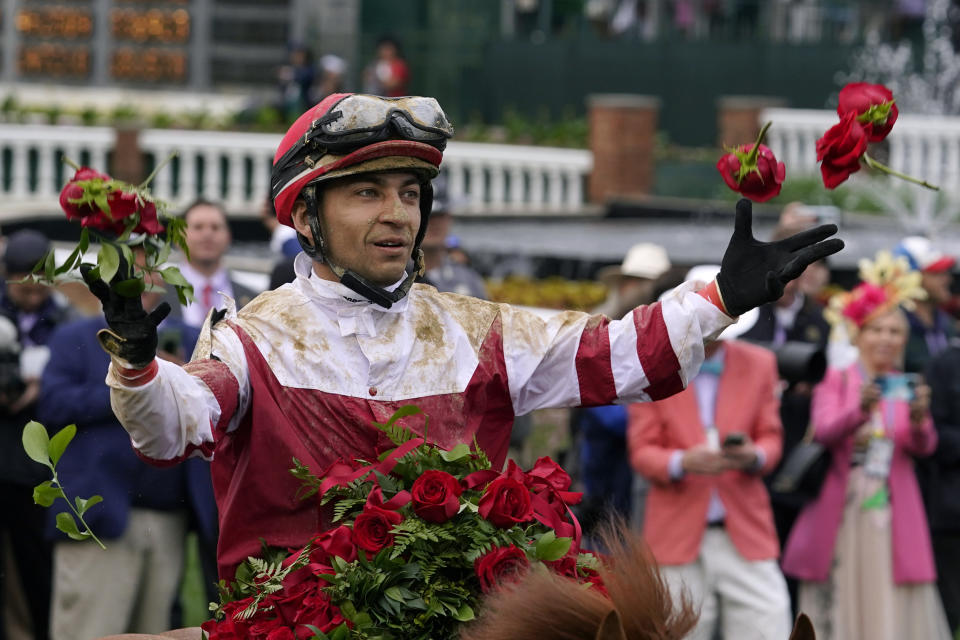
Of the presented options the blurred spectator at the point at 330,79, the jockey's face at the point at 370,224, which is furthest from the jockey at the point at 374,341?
the blurred spectator at the point at 330,79

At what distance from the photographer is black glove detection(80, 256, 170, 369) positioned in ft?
10.9

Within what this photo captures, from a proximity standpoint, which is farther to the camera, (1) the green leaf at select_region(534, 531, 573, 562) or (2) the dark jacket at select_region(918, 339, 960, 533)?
(2) the dark jacket at select_region(918, 339, 960, 533)

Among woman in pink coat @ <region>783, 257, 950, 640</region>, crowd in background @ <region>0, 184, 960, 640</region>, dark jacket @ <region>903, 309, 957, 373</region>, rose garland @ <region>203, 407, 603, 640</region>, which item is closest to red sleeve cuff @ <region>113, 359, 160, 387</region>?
rose garland @ <region>203, 407, 603, 640</region>

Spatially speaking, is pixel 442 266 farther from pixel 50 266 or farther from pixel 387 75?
pixel 387 75

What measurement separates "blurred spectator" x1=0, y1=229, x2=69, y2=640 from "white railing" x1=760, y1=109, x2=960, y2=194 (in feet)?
43.7

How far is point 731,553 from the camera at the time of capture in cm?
662

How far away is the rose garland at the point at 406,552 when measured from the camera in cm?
328

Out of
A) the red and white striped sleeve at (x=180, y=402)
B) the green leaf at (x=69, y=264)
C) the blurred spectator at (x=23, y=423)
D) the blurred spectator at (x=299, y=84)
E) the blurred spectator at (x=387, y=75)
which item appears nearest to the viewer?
the red and white striped sleeve at (x=180, y=402)

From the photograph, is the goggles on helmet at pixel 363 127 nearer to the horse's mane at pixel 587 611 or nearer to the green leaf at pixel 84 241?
the green leaf at pixel 84 241

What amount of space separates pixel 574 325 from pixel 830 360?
158 inches

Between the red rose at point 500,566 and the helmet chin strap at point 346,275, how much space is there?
725mm

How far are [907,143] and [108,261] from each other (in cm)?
1781

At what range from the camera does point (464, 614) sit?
3.26 meters

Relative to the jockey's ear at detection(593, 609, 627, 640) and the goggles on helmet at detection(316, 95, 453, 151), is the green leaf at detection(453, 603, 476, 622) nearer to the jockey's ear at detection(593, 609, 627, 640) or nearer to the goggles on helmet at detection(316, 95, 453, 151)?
the jockey's ear at detection(593, 609, 627, 640)
